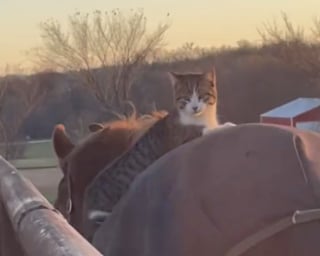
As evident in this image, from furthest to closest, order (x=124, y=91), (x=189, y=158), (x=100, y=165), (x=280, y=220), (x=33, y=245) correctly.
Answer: (x=124, y=91) → (x=100, y=165) → (x=189, y=158) → (x=280, y=220) → (x=33, y=245)

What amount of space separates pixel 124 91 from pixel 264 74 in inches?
458

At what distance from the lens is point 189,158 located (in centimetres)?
258

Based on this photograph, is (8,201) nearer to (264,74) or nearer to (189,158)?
(189,158)

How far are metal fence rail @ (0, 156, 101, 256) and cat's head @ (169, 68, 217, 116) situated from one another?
3989 mm

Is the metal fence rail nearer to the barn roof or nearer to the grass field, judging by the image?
the grass field

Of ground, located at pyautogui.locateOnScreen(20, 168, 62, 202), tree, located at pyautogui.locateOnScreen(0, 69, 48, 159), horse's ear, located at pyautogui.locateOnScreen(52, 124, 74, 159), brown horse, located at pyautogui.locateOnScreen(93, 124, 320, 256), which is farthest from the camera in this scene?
tree, located at pyautogui.locateOnScreen(0, 69, 48, 159)

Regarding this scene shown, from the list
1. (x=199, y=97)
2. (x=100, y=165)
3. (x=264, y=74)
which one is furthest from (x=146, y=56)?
(x=100, y=165)

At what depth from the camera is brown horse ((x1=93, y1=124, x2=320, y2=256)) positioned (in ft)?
7.48

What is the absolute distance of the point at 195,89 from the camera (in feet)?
23.9

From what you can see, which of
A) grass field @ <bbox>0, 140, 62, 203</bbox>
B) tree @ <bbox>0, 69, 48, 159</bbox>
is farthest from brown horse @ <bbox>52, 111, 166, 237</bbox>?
tree @ <bbox>0, 69, 48, 159</bbox>

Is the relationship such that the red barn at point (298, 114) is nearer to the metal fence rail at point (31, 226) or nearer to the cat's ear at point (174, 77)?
the cat's ear at point (174, 77)

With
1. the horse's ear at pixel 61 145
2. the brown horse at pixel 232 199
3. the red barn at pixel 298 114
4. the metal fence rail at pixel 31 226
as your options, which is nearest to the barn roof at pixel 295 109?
the red barn at pixel 298 114

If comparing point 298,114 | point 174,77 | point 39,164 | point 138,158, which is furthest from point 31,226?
point 39,164

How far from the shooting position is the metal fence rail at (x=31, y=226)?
182 centimetres
